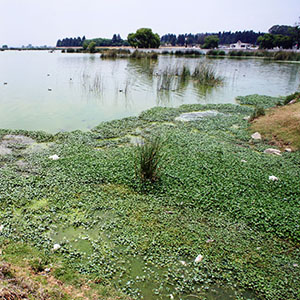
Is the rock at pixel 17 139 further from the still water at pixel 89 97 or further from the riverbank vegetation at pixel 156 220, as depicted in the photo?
the still water at pixel 89 97

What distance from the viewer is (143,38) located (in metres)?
58.6

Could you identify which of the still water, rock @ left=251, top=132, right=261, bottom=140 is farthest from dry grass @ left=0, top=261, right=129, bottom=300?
rock @ left=251, top=132, right=261, bottom=140

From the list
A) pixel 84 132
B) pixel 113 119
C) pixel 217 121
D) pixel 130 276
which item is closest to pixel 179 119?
pixel 217 121

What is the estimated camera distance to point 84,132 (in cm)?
704

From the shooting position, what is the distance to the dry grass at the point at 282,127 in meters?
6.64

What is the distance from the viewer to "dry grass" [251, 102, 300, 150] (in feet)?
21.8

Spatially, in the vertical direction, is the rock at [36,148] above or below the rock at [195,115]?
above

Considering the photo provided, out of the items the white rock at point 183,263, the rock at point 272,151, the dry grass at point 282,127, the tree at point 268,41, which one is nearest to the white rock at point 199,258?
the white rock at point 183,263

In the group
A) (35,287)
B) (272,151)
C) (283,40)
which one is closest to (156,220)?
(35,287)

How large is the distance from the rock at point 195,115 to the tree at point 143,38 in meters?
54.4

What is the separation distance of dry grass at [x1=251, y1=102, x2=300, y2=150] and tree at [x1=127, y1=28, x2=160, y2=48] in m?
55.9

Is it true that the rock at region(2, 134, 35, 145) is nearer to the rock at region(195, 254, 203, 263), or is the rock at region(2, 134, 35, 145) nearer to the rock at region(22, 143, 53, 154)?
the rock at region(22, 143, 53, 154)

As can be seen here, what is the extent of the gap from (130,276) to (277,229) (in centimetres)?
214

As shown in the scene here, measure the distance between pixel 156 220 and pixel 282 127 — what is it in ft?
18.0
